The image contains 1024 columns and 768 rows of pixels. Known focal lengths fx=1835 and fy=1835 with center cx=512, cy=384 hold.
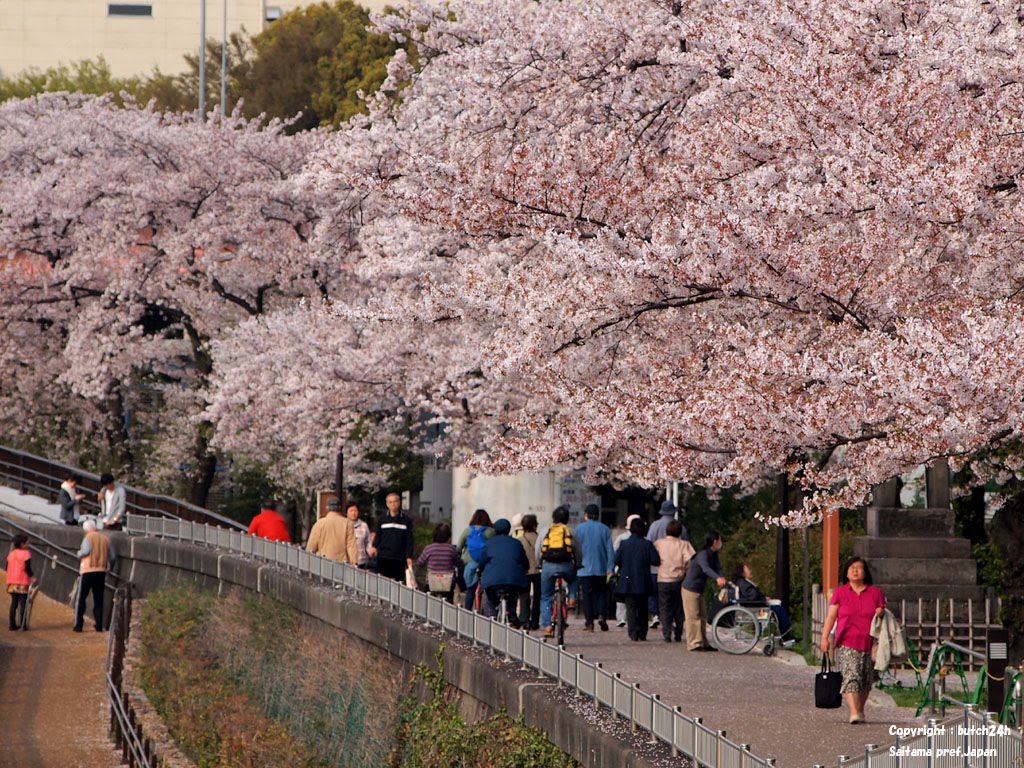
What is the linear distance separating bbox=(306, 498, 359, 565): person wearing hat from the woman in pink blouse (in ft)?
29.2

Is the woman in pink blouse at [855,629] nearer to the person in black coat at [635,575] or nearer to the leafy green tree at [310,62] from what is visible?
the person in black coat at [635,575]

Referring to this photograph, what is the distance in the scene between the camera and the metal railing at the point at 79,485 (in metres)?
33.1

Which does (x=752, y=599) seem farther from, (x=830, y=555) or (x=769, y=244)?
(x=769, y=244)

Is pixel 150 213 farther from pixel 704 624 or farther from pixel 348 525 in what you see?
pixel 704 624

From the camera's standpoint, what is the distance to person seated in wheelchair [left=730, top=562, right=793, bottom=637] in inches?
722

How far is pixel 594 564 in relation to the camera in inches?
746

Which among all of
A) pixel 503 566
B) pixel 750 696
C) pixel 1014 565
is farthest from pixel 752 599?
pixel 1014 565

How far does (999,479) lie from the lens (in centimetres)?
1241

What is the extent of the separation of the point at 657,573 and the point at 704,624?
1.21 meters

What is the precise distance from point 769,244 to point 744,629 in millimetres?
6843

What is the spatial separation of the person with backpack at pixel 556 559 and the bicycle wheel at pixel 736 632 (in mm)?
1540

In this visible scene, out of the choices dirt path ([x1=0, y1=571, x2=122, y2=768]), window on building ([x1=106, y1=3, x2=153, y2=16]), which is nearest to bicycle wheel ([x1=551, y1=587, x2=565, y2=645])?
dirt path ([x1=0, y1=571, x2=122, y2=768])

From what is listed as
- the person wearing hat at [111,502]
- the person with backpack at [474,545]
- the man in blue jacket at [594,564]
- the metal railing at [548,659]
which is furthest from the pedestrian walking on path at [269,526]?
the man in blue jacket at [594,564]

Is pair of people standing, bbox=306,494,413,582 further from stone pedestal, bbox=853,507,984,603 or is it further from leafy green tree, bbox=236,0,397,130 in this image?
leafy green tree, bbox=236,0,397,130
